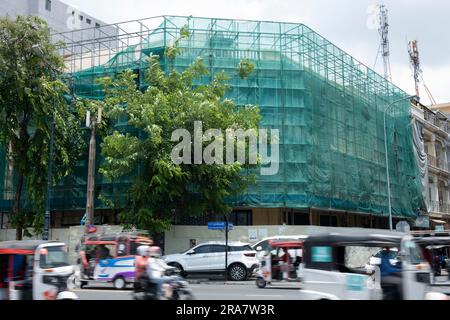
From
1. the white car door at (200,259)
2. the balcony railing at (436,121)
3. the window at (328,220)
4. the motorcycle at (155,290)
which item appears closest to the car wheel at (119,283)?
the white car door at (200,259)

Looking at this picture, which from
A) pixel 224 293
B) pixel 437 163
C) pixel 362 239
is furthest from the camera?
pixel 437 163

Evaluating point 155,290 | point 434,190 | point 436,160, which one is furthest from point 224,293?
point 436,160

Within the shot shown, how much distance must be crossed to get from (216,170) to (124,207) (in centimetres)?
543

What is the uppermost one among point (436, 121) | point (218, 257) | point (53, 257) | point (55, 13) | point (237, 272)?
point (55, 13)

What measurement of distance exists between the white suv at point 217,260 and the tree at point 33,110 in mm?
9819

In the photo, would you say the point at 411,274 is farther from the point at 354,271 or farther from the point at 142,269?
the point at 142,269

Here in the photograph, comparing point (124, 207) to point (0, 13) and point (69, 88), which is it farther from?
point (0, 13)

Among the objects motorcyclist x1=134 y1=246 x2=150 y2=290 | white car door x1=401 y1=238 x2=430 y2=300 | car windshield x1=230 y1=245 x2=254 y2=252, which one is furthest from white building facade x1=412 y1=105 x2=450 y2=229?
motorcyclist x1=134 y1=246 x2=150 y2=290

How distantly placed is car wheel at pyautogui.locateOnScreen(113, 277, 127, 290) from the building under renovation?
9.52 m

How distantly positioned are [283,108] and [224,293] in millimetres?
15445

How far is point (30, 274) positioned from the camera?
10.8 metres

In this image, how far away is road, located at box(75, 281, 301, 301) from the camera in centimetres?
1419

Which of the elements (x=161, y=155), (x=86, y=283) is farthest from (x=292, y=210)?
(x=86, y=283)

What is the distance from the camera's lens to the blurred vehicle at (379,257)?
913 cm
